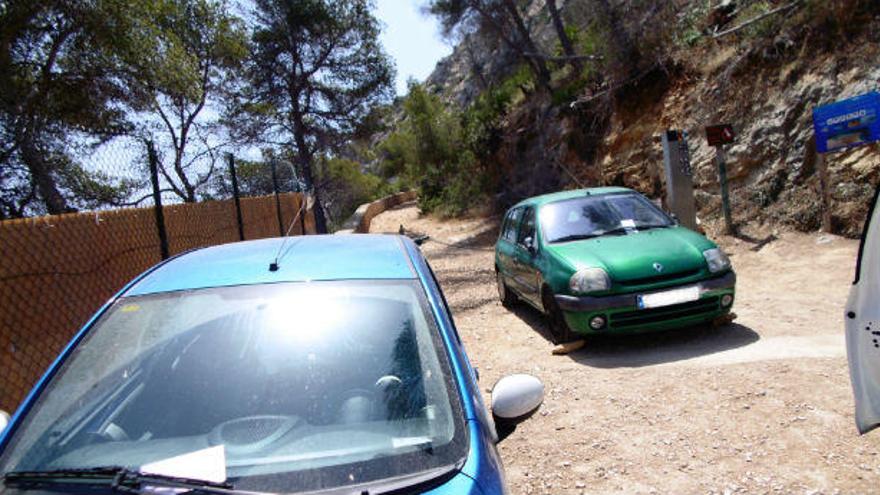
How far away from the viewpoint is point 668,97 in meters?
13.7

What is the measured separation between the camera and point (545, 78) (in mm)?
19750

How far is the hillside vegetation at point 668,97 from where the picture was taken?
32.1 feet

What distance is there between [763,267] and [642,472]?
20.1 ft

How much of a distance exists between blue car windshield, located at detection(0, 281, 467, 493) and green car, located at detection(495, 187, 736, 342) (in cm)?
345

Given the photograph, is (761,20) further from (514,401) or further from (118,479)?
(118,479)

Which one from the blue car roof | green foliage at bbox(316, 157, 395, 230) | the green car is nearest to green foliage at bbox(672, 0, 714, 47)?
the green car

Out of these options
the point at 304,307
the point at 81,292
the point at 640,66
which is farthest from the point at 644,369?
the point at 640,66

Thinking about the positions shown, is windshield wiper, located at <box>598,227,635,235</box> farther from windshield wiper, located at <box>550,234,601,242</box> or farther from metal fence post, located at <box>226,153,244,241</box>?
metal fence post, located at <box>226,153,244,241</box>

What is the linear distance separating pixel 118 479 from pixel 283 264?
1156 millimetres

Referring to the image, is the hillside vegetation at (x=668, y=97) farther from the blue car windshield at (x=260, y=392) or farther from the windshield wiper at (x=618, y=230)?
the blue car windshield at (x=260, y=392)

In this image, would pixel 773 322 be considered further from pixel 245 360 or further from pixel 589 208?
pixel 245 360

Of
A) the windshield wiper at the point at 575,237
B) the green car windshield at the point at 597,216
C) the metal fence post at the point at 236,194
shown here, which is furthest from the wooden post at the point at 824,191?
the metal fence post at the point at 236,194

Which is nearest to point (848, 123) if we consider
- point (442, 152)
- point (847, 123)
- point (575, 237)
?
point (847, 123)

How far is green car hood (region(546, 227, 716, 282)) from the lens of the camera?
5527 mm
